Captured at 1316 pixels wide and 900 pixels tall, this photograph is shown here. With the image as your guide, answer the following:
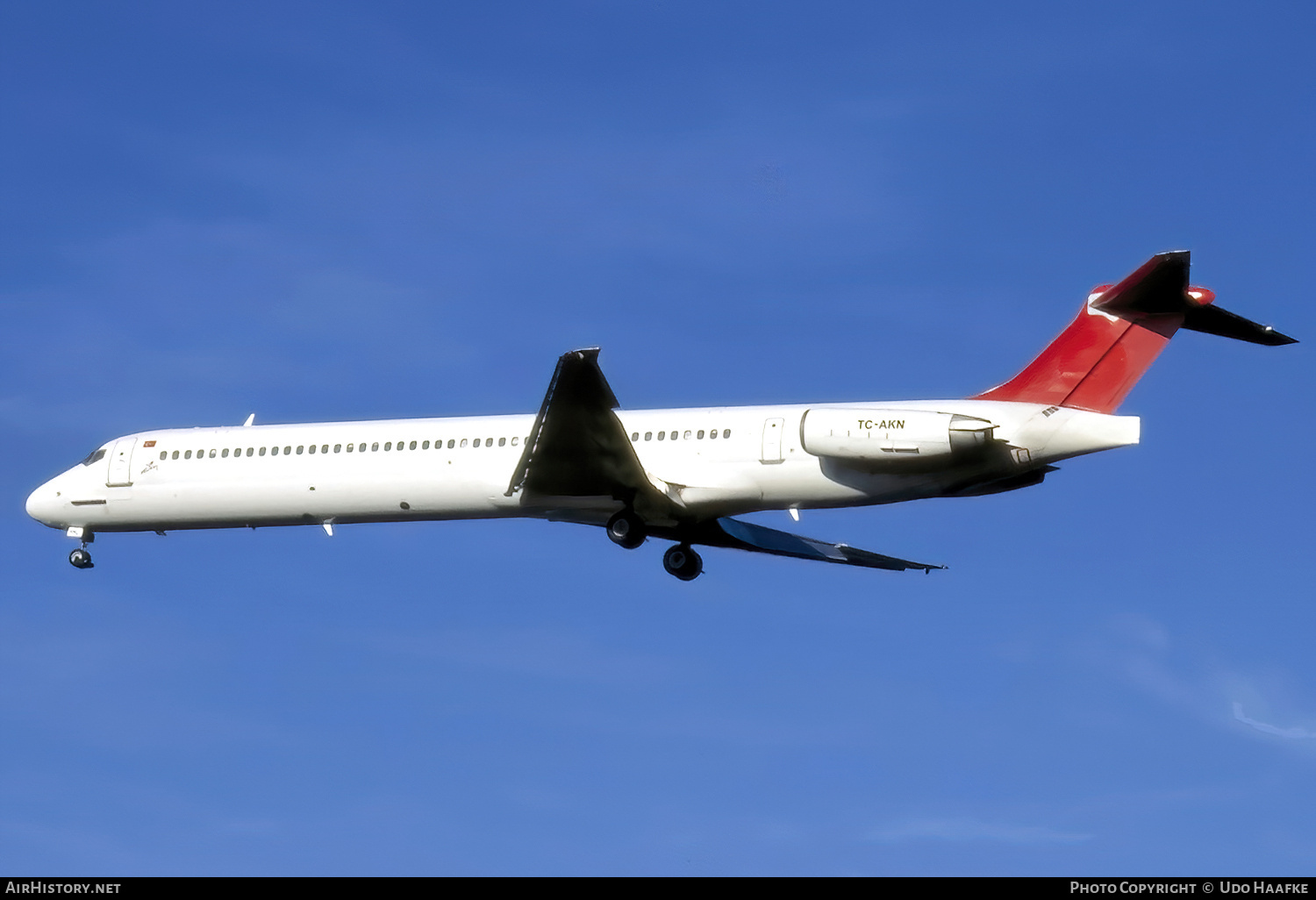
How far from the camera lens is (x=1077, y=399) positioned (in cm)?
2462

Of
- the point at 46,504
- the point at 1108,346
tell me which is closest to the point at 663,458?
the point at 1108,346

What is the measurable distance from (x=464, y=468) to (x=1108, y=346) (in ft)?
34.3

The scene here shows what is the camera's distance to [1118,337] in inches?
966

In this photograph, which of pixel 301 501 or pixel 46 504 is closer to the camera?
pixel 301 501

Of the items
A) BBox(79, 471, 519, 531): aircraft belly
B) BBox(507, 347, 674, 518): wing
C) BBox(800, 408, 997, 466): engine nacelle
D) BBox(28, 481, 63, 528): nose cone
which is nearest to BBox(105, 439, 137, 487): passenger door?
BBox(79, 471, 519, 531): aircraft belly

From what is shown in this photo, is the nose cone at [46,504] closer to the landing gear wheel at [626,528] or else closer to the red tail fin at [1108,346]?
the landing gear wheel at [626,528]

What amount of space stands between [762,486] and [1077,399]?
495 centimetres

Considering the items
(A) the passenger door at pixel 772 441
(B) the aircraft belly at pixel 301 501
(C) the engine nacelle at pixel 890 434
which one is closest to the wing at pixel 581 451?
(B) the aircraft belly at pixel 301 501

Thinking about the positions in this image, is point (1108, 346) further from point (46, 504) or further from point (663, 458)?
point (46, 504)

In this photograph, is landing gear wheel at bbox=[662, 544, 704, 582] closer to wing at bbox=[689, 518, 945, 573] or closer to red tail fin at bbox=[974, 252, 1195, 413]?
wing at bbox=[689, 518, 945, 573]

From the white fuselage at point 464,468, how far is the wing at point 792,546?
9.27 feet

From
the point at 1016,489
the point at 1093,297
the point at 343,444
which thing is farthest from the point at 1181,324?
the point at 343,444
